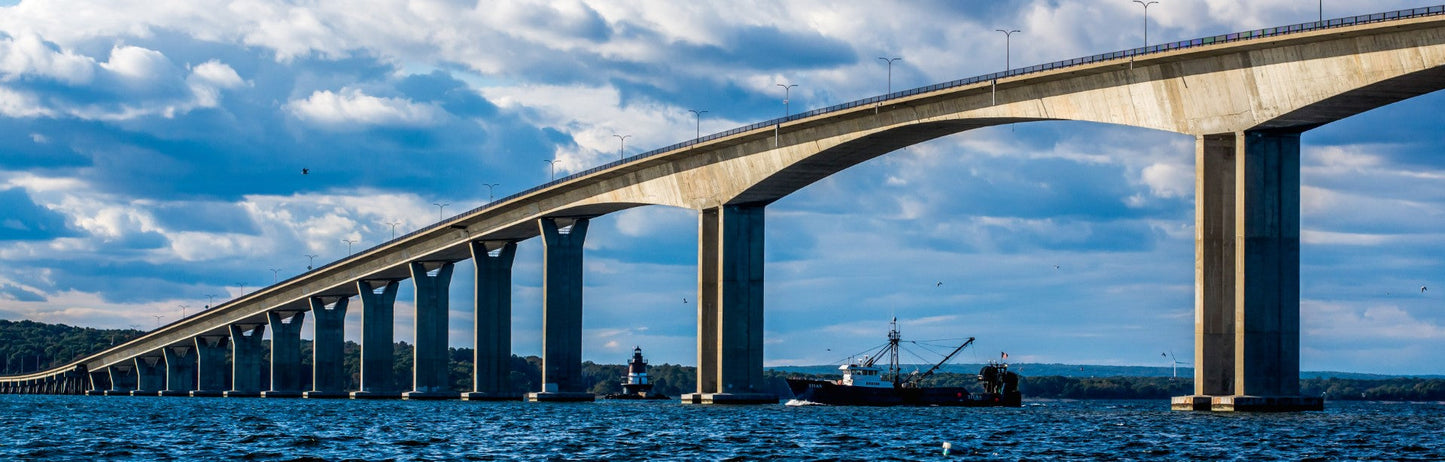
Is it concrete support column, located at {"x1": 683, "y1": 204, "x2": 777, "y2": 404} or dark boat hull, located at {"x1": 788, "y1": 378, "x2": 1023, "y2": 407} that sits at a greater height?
concrete support column, located at {"x1": 683, "y1": 204, "x2": 777, "y2": 404}

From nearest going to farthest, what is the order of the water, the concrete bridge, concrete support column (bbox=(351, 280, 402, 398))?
1. the water
2. the concrete bridge
3. concrete support column (bbox=(351, 280, 402, 398))

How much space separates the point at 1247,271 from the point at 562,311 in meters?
61.4

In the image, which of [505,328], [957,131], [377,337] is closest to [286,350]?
[377,337]

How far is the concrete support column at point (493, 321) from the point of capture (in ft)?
452

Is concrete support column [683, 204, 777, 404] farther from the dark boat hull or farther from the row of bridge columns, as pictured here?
the dark boat hull

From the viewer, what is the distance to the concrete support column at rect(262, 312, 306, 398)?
181750 millimetres

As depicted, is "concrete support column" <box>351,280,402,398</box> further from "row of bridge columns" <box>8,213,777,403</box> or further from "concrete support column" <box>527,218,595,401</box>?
"concrete support column" <box>527,218,595,401</box>

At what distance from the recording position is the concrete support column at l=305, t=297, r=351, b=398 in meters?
170

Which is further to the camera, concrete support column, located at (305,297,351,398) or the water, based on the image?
concrete support column, located at (305,297,351,398)

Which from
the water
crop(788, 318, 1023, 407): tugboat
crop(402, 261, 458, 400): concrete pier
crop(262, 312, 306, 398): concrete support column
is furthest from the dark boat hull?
crop(262, 312, 306, 398): concrete support column

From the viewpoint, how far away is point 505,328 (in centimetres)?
13925

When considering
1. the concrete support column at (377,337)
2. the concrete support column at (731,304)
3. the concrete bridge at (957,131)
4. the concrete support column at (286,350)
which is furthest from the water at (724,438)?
the concrete support column at (286,350)

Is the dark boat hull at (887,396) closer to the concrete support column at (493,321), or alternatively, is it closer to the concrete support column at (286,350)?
the concrete support column at (493,321)

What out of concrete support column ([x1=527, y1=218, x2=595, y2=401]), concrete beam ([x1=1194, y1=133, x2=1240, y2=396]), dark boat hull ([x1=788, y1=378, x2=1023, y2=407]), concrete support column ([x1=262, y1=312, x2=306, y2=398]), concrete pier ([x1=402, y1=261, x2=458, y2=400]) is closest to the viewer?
concrete beam ([x1=1194, y1=133, x2=1240, y2=396])
